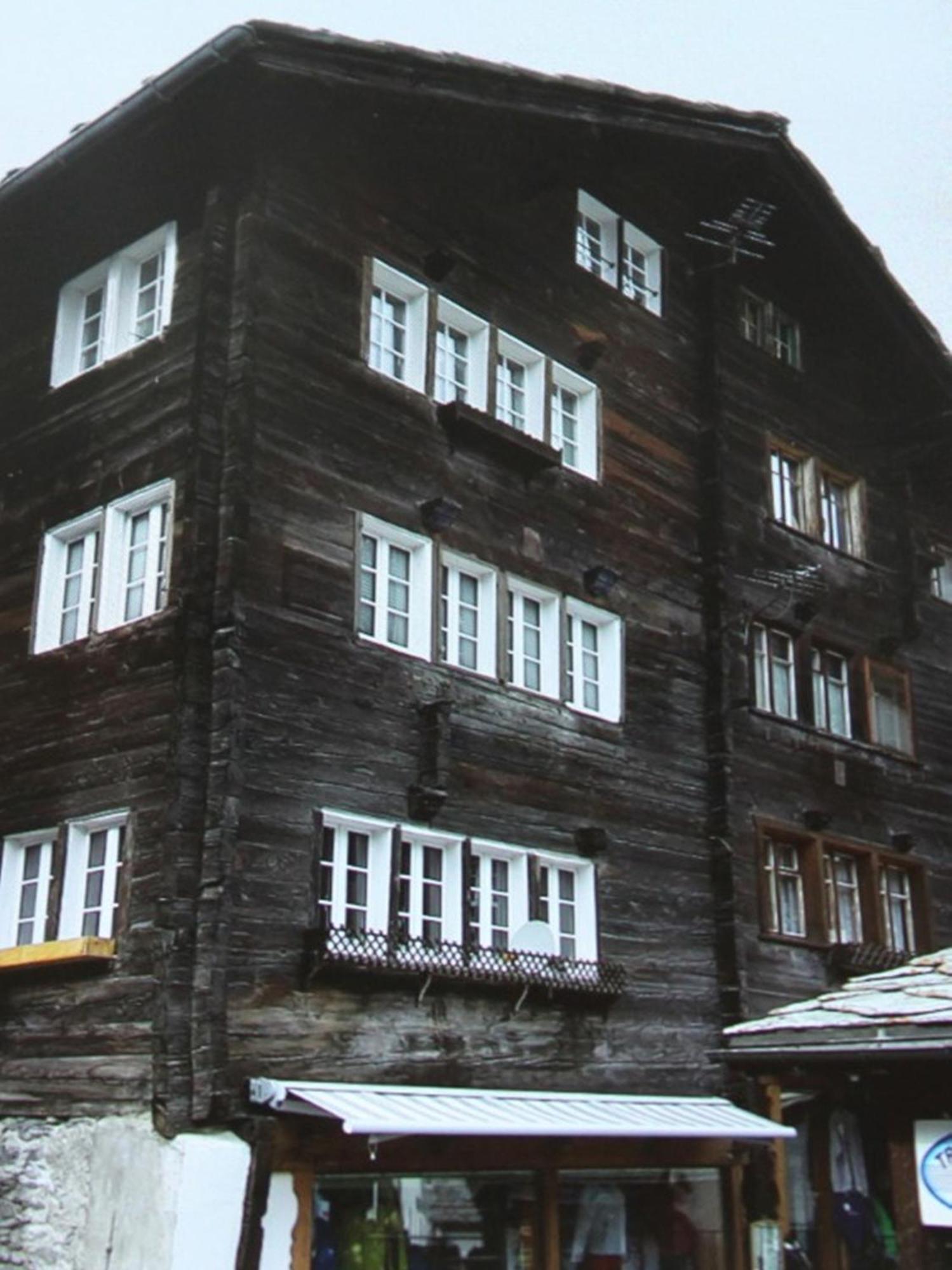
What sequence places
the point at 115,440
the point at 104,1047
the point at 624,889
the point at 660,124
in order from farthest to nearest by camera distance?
the point at 660,124 → the point at 624,889 → the point at 115,440 → the point at 104,1047

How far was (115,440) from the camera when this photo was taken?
50.4 feet

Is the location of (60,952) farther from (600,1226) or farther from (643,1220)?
(643,1220)

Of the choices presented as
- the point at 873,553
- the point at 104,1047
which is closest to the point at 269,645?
the point at 104,1047

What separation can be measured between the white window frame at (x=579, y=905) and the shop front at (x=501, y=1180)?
4.93ft

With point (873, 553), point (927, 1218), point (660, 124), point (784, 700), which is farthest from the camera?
point (873, 553)

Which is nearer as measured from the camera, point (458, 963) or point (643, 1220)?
point (458, 963)

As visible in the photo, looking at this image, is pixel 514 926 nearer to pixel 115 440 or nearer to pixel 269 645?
pixel 269 645

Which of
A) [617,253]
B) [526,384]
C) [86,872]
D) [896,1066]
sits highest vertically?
[617,253]

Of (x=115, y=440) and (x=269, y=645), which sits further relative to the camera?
(x=115, y=440)

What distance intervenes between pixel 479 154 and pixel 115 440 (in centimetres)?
549

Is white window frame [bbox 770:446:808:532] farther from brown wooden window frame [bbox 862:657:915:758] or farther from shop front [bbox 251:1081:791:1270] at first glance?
shop front [bbox 251:1081:791:1270]

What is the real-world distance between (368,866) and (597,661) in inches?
181

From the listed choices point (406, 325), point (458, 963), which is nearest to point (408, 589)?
point (406, 325)

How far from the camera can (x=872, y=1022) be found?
7969 mm
